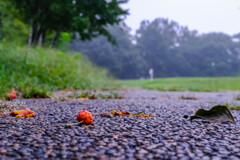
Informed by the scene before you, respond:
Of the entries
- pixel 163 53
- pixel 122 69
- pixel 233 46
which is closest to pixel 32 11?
pixel 122 69

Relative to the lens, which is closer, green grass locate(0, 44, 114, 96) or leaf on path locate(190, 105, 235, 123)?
leaf on path locate(190, 105, 235, 123)

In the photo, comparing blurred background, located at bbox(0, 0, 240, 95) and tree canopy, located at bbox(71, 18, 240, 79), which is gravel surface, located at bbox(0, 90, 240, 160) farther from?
tree canopy, located at bbox(71, 18, 240, 79)

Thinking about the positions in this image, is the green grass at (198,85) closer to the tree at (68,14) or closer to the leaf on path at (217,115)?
the tree at (68,14)

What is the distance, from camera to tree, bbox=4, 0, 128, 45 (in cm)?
864

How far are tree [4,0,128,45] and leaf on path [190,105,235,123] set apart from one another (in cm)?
702

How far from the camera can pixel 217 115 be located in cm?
192

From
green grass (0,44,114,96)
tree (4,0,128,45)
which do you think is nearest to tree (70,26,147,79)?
tree (4,0,128,45)

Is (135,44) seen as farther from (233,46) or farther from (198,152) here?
(198,152)

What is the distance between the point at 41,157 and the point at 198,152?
79 cm

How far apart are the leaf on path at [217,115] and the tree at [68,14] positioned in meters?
7.02

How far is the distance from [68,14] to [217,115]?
8735mm

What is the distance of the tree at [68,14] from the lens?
864 centimetres

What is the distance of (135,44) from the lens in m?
42.8

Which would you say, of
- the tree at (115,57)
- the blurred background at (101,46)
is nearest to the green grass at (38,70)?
the blurred background at (101,46)
